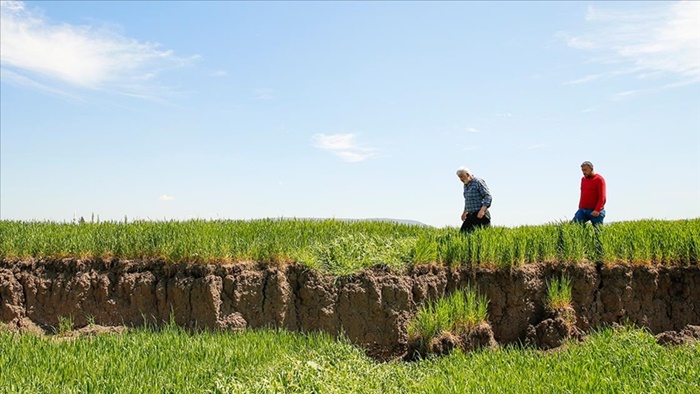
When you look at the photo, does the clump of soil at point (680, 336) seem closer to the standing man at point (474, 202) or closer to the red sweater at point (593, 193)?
the red sweater at point (593, 193)

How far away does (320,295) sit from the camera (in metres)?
9.72

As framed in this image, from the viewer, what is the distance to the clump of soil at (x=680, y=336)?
9.43 metres

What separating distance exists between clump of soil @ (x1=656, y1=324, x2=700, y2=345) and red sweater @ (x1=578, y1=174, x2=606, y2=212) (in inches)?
125

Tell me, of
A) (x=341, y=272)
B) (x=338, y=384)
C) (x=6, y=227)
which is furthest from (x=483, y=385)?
(x=6, y=227)

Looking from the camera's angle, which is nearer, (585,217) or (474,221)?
(474,221)

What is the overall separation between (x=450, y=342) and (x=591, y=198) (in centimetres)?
527

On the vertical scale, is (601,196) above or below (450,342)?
above

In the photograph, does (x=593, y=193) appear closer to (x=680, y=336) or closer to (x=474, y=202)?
(x=474, y=202)

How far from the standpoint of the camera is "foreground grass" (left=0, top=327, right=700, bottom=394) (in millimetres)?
6371

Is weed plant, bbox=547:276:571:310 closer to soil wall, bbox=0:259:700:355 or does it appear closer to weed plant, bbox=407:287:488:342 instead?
soil wall, bbox=0:259:700:355

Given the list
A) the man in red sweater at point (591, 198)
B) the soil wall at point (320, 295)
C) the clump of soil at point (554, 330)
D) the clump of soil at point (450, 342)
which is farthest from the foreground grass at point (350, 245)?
the clump of soil at point (450, 342)

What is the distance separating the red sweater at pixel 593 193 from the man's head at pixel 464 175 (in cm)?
244

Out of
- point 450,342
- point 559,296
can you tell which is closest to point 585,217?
point 559,296

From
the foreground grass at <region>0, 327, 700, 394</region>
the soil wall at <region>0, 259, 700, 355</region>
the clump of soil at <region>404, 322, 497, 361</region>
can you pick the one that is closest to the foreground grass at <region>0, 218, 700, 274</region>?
the soil wall at <region>0, 259, 700, 355</region>
